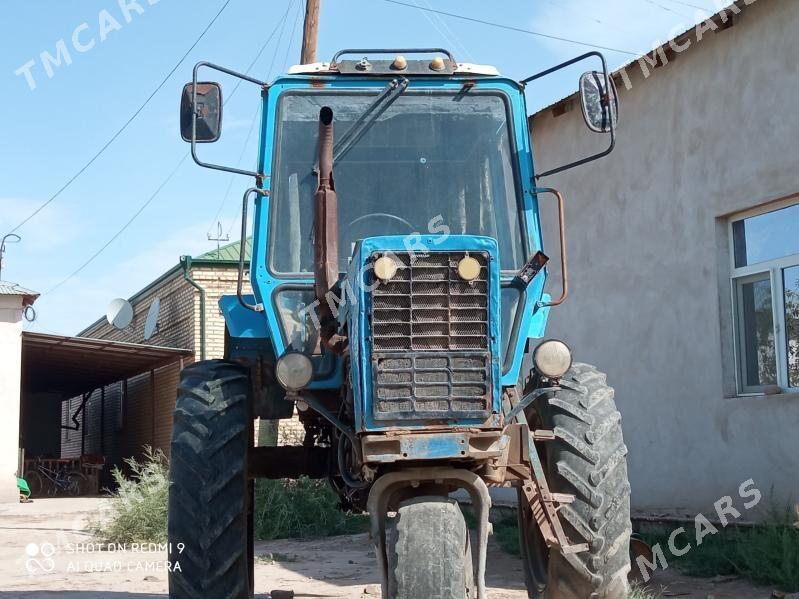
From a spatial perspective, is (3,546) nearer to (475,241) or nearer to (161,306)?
(475,241)

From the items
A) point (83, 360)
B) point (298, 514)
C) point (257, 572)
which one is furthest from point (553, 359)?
point (83, 360)

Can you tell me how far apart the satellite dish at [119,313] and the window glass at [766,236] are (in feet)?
58.7

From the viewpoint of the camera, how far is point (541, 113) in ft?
39.3

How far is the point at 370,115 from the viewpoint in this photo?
576 centimetres

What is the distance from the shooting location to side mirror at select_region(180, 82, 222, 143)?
17.5 ft

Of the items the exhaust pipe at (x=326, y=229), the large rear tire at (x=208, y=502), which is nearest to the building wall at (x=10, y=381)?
the large rear tire at (x=208, y=502)

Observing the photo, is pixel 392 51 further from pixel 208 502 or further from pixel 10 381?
pixel 10 381

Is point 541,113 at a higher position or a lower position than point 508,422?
higher

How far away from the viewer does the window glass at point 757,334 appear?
8766 millimetres

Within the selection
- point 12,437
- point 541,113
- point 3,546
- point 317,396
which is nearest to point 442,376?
point 317,396

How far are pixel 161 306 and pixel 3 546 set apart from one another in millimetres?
11549

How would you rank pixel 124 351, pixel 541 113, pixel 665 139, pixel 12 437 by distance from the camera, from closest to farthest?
1. pixel 665 139
2. pixel 541 113
3. pixel 12 437
4. pixel 124 351

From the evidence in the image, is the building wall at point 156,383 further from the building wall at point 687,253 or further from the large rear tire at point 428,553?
the large rear tire at point 428,553

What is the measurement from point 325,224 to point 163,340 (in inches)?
744
